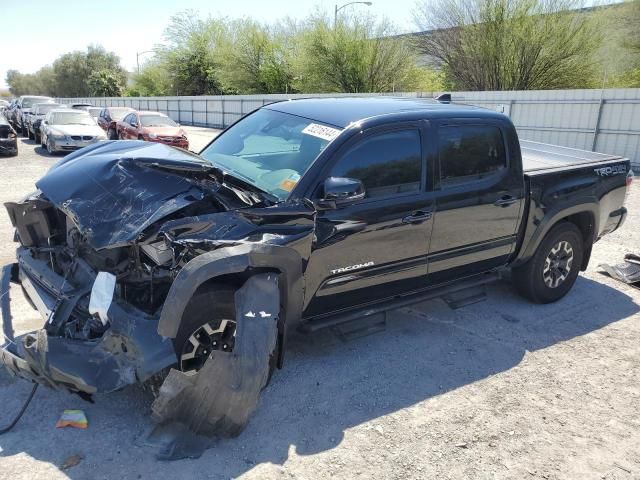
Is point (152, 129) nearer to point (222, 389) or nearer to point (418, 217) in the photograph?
point (418, 217)

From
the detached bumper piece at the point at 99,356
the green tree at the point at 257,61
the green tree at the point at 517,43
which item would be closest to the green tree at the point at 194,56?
the green tree at the point at 257,61

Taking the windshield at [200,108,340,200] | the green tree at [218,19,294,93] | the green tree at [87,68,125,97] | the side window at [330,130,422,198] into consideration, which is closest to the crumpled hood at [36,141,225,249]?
the windshield at [200,108,340,200]

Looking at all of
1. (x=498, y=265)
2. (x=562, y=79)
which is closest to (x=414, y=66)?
(x=562, y=79)

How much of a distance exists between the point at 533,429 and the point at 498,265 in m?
1.82

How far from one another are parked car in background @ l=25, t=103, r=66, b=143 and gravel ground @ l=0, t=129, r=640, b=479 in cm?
1718

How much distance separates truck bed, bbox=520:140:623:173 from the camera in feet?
16.8

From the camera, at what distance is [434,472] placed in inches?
114

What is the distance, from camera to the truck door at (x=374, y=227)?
3562 mm

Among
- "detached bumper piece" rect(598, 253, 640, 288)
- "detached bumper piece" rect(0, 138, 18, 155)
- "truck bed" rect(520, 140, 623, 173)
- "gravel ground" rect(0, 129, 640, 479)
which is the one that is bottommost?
"gravel ground" rect(0, 129, 640, 479)

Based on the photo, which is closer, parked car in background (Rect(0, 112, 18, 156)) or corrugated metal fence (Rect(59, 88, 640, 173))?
corrugated metal fence (Rect(59, 88, 640, 173))

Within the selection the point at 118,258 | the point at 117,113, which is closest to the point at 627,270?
the point at 118,258

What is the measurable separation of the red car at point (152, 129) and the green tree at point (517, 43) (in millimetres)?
16016

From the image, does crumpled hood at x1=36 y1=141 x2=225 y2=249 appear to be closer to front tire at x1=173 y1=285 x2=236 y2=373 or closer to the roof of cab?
front tire at x1=173 y1=285 x2=236 y2=373

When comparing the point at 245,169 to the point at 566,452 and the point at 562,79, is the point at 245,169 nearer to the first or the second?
the point at 566,452
